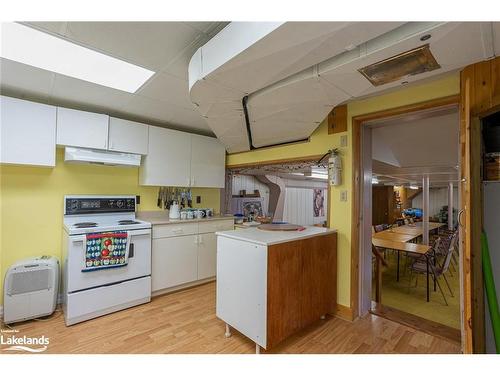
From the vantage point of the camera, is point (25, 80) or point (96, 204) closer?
point (25, 80)

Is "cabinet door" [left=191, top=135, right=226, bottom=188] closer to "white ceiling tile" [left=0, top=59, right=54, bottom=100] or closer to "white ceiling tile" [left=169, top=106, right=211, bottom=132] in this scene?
"white ceiling tile" [left=169, top=106, right=211, bottom=132]

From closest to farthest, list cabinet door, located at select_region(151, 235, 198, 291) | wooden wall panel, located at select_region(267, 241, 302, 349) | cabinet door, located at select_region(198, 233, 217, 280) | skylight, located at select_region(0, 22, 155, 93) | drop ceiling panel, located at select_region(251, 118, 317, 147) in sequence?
skylight, located at select_region(0, 22, 155, 93), wooden wall panel, located at select_region(267, 241, 302, 349), drop ceiling panel, located at select_region(251, 118, 317, 147), cabinet door, located at select_region(151, 235, 198, 291), cabinet door, located at select_region(198, 233, 217, 280)

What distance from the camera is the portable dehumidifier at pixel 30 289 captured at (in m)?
2.21

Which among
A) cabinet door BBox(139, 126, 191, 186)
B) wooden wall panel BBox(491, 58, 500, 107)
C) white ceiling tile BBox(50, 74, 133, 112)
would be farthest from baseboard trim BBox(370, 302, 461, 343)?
white ceiling tile BBox(50, 74, 133, 112)

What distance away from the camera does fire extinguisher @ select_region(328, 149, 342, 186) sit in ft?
8.01

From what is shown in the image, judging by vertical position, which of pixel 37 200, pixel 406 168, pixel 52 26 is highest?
pixel 52 26

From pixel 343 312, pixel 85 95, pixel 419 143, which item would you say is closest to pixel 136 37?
pixel 85 95

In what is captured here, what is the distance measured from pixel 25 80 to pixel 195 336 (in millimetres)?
2735

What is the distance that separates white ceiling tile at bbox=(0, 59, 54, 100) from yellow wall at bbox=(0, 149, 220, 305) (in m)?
0.66

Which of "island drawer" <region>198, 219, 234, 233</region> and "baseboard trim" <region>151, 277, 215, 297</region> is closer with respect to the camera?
"baseboard trim" <region>151, 277, 215, 297</region>

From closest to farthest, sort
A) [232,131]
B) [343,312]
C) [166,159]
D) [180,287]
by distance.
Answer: [343,312] → [232,131] → [180,287] → [166,159]

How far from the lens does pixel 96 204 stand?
2934mm

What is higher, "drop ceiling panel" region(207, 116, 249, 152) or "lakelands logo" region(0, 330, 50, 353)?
"drop ceiling panel" region(207, 116, 249, 152)

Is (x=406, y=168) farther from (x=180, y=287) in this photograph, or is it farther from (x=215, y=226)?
(x=180, y=287)
